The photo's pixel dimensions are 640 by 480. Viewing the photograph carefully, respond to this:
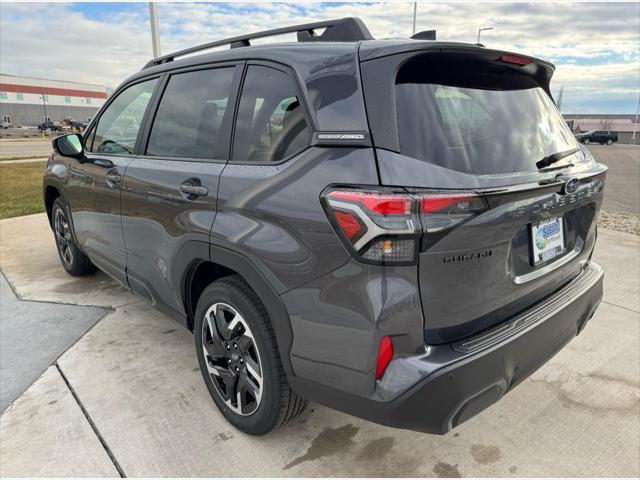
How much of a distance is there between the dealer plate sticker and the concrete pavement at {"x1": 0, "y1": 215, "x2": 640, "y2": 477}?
96cm

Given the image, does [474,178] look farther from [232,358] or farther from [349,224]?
[232,358]

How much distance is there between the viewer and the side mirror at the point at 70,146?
374cm

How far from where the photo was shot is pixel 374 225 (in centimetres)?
164

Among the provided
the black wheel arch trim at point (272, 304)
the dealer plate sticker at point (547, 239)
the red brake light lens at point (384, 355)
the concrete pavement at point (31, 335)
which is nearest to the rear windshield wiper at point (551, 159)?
the dealer plate sticker at point (547, 239)

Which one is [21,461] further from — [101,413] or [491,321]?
[491,321]

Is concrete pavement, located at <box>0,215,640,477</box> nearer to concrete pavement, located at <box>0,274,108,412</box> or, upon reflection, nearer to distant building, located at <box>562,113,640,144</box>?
concrete pavement, located at <box>0,274,108,412</box>

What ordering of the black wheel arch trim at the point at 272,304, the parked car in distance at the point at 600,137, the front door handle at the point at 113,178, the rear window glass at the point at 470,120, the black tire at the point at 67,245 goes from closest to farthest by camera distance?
the rear window glass at the point at 470,120
the black wheel arch trim at the point at 272,304
the front door handle at the point at 113,178
the black tire at the point at 67,245
the parked car in distance at the point at 600,137

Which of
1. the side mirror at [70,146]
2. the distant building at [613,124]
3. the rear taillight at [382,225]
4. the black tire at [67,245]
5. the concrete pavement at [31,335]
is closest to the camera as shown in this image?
the rear taillight at [382,225]

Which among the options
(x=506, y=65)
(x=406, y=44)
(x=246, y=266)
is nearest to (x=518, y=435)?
(x=246, y=266)

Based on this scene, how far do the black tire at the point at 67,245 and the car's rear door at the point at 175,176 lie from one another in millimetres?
1573

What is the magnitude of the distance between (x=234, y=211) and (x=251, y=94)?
0.59 metres

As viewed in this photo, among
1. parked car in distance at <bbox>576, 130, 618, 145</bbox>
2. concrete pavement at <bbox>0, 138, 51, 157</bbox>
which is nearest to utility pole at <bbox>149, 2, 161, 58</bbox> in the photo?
concrete pavement at <bbox>0, 138, 51, 157</bbox>

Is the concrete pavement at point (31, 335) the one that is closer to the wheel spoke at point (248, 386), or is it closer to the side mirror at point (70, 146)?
the side mirror at point (70, 146)

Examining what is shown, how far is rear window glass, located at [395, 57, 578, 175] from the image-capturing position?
1.77 metres
